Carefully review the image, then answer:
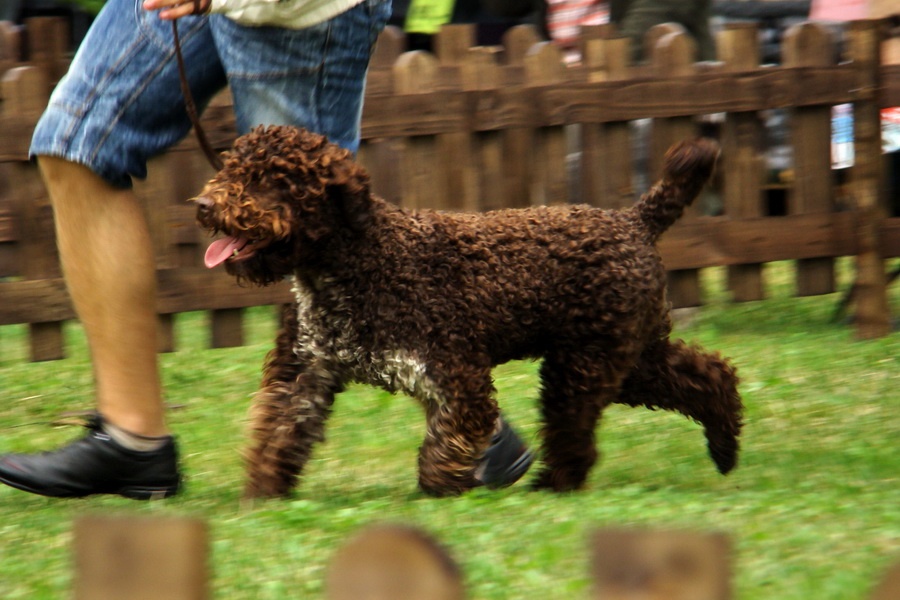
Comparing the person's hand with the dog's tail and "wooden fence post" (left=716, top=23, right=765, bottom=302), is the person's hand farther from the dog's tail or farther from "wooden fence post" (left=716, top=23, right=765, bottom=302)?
"wooden fence post" (left=716, top=23, right=765, bottom=302)

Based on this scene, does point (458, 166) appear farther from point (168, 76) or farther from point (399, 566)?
point (399, 566)

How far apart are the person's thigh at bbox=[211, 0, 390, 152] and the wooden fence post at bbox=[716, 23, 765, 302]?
11.0ft

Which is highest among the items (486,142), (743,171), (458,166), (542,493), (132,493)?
(486,142)

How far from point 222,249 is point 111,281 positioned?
45cm

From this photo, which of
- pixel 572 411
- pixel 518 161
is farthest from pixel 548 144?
pixel 572 411

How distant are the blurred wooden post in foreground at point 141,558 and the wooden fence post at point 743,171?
5.41m

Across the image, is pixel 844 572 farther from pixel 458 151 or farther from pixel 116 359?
pixel 458 151

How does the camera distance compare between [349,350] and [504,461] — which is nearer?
[349,350]

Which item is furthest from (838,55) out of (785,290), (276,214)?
(276,214)

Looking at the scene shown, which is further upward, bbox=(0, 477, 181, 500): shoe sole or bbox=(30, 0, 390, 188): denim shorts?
bbox=(30, 0, 390, 188): denim shorts

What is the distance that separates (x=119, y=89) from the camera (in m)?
3.64

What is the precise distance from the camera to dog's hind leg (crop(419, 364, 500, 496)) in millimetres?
3699

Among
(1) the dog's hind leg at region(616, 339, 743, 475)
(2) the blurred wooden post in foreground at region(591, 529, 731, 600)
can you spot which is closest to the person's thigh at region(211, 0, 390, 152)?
(1) the dog's hind leg at region(616, 339, 743, 475)

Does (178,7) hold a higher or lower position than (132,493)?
higher
